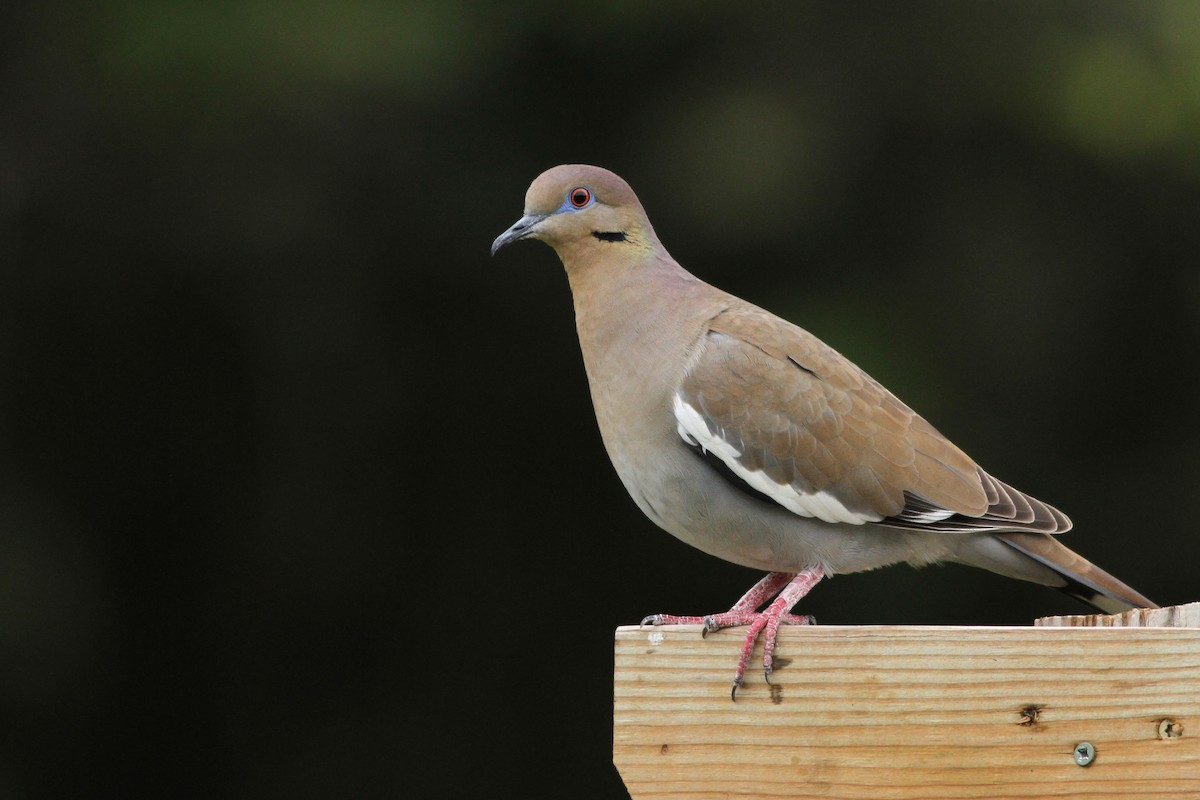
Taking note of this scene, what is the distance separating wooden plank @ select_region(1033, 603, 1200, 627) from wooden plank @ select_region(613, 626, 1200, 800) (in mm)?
390

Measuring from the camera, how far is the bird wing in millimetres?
2551

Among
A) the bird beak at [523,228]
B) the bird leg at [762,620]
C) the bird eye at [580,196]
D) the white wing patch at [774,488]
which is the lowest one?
the bird leg at [762,620]

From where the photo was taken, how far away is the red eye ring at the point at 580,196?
2.87m

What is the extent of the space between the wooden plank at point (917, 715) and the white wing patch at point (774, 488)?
1.79ft

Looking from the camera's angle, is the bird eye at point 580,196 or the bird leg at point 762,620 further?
the bird eye at point 580,196

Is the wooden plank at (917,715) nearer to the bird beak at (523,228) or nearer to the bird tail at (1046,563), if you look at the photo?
the bird tail at (1046,563)

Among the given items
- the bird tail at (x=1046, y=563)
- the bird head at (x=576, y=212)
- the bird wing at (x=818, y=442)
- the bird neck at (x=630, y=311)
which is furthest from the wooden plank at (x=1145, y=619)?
the bird head at (x=576, y=212)

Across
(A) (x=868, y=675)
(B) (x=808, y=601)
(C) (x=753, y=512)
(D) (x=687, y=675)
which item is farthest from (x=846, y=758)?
(B) (x=808, y=601)

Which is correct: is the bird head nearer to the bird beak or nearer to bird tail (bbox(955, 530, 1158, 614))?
the bird beak

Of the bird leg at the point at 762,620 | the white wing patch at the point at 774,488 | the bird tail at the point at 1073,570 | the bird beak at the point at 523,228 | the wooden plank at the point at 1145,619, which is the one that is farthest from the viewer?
the bird beak at the point at 523,228

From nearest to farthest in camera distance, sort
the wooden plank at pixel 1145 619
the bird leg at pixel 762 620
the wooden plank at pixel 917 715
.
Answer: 1. the wooden plank at pixel 917 715
2. the bird leg at pixel 762 620
3. the wooden plank at pixel 1145 619

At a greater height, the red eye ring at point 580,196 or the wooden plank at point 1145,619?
the red eye ring at point 580,196

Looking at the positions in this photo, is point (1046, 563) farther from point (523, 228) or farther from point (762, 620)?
point (523, 228)

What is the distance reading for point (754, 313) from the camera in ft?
9.24
